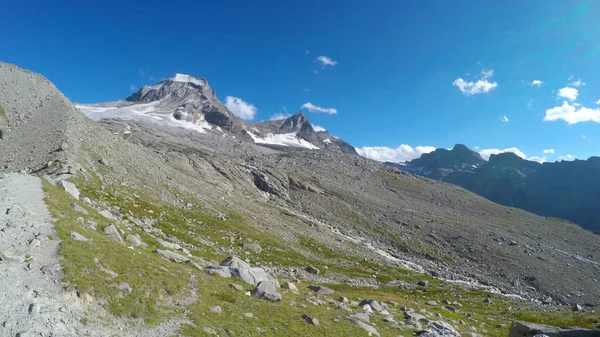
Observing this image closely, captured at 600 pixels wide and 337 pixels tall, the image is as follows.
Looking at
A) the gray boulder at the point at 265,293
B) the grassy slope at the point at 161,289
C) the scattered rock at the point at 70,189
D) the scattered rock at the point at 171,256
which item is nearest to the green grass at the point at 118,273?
the grassy slope at the point at 161,289

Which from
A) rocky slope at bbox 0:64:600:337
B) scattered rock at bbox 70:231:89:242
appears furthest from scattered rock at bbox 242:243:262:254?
scattered rock at bbox 70:231:89:242

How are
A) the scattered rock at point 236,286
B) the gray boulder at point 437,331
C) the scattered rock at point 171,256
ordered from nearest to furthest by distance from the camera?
the scattered rock at point 236,286 → the gray boulder at point 437,331 → the scattered rock at point 171,256

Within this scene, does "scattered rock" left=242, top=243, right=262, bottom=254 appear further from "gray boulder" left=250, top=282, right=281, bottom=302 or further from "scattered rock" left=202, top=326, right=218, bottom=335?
"scattered rock" left=202, top=326, right=218, bottom=335

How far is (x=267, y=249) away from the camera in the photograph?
65.0 meters

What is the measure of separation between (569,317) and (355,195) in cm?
9177

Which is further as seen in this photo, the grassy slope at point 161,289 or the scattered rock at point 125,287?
the scattered rock at point 125,287

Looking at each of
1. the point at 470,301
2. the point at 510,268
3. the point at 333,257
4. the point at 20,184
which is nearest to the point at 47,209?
the point at 20,184

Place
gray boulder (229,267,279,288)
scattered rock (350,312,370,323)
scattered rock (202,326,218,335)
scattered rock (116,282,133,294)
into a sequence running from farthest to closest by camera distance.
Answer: gray boulder (229,267,279,288) < scattered rock (350,312,370,323) < scattered rock (116,282,133,294) < scattered rock (202,326,218,335)

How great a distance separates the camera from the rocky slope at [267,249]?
68.1 feet

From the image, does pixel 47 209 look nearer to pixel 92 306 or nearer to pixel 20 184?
pixel 20 184

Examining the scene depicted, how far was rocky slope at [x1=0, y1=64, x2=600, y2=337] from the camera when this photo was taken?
20.8 metres

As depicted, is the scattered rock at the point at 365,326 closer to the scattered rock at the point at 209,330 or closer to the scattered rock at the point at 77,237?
the scattered rock at the point at 209,330

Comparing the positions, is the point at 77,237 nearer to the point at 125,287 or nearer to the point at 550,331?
the point at 125,287

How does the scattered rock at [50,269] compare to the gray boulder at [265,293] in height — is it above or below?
above
